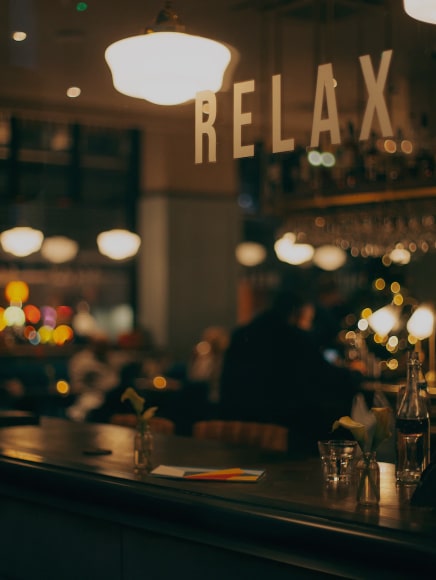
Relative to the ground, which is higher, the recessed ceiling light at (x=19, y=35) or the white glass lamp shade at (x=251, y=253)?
the recessed ceiling light at (x=19, y=35)

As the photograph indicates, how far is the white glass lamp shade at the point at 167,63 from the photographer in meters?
3.52

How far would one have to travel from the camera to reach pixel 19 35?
636 centimetres

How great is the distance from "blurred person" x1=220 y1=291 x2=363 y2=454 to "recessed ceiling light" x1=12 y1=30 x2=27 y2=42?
2322mm

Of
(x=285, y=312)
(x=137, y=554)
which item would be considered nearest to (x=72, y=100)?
(x=285, y=312)

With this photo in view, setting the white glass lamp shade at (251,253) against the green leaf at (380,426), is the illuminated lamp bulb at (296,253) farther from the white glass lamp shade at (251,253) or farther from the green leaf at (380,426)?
the green leaf at (380,426)

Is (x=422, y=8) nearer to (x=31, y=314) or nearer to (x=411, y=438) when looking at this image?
Answer: (x=411, y=438)

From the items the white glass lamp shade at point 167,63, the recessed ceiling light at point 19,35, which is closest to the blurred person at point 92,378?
the recessed ceiling light at point 19,35

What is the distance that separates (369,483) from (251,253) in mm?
15021

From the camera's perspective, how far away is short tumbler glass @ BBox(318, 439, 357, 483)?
2.83 meters

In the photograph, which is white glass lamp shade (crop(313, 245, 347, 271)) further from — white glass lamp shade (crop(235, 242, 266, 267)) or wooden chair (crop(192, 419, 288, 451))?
wooden chair (crop(192, 419, 288, 451))

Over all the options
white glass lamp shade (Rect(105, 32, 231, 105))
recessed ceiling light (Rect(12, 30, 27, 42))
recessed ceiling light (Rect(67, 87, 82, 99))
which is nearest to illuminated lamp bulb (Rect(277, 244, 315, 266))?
recessed ceiling light (Rect(67, 87, 82, 99))

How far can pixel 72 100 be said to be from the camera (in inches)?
336

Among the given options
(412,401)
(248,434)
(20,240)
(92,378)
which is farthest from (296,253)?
(412,401)

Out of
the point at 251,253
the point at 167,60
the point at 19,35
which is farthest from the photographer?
the point at 251,253
